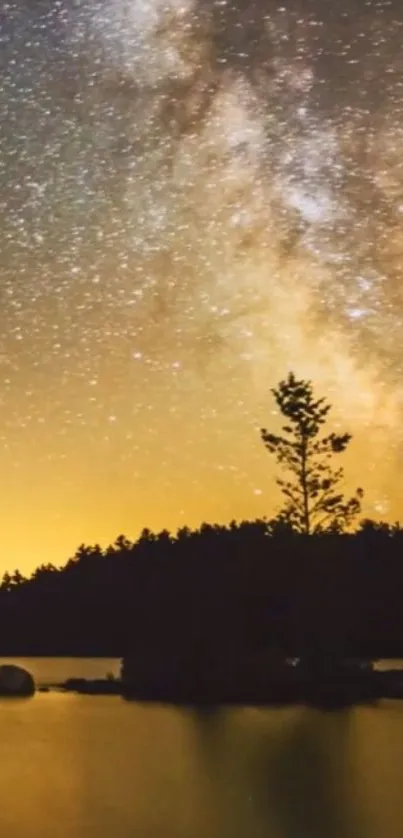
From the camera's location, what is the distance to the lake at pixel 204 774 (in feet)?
52.0

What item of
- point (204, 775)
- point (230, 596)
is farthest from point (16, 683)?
point (204, 775)

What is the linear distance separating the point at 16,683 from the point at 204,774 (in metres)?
29.3

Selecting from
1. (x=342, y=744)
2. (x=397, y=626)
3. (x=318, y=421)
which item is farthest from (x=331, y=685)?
(x=397, y=626)

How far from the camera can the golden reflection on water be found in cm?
1584

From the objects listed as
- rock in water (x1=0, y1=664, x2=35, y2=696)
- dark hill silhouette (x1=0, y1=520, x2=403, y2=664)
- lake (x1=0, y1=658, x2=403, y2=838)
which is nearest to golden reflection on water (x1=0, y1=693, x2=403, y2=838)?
lake (x1=0, y1=658, x2=403, y2=838)

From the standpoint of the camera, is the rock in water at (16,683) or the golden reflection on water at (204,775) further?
the rock in water at (16,683)

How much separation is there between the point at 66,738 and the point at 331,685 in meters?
14.4

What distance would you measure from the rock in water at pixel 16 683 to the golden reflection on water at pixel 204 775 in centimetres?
1283

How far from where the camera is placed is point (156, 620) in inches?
2219

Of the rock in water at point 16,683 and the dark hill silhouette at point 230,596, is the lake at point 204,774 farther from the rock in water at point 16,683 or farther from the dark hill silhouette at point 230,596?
the rock in water at point 16,683

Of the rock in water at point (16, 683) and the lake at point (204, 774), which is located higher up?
the rock in water at point (16, 683)

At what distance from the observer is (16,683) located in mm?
49938

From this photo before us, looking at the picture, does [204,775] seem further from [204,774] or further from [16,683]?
[16,683]

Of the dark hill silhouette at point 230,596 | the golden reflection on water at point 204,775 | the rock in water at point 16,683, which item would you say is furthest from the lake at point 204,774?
the rock in water at point 16,683
